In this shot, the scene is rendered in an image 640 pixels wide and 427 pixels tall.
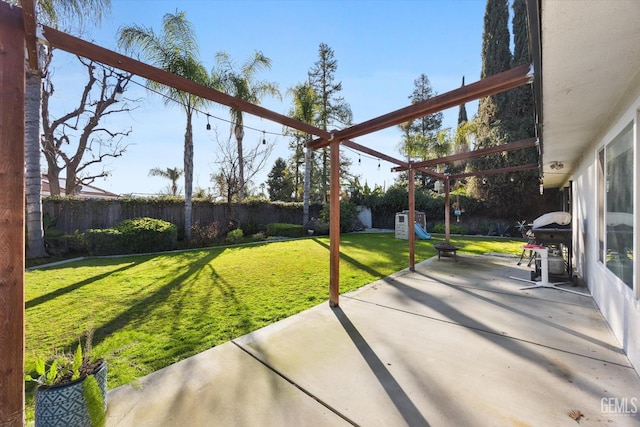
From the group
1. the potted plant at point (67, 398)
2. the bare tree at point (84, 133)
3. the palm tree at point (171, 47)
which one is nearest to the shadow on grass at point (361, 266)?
the potted plant at point (67, 398)

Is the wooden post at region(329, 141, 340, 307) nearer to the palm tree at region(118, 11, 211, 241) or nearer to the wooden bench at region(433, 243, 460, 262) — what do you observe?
the wooden bench at region(433, 243, 460, 262)

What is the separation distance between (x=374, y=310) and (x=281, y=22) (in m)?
7.50

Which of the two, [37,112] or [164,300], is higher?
[37,112]

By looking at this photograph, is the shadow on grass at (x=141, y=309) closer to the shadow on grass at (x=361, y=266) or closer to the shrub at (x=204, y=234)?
the shadow on grass at (x=361, y=266)

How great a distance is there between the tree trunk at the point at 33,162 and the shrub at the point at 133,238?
1198mm

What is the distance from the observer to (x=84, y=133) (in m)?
12.7

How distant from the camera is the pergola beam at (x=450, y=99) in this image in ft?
7.61

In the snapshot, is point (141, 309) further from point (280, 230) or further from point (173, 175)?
point (173, 175)

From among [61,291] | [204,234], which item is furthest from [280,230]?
[61,291]

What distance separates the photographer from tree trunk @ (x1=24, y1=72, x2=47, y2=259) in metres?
6.72

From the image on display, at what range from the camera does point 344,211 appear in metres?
16.3

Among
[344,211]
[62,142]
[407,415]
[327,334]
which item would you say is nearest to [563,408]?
[407,415]

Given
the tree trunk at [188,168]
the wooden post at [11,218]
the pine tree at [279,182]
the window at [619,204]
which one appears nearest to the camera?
the wooden post at [11,218]

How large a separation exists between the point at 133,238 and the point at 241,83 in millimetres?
8348
